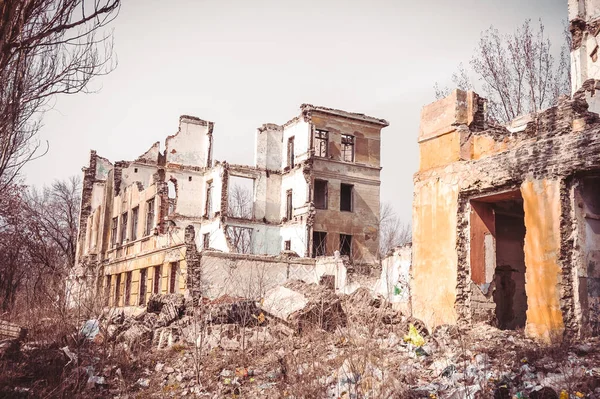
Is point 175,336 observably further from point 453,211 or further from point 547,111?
point 547,111

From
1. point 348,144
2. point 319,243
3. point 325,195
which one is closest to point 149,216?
point 319,243

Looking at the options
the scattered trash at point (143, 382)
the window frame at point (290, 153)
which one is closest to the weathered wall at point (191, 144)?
the window frame at point (290, 153)

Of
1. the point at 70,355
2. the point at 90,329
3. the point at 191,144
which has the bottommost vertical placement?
the point at 70,355

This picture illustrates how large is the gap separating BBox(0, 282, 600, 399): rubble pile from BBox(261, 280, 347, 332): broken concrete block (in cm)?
3

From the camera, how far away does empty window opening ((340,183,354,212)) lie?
32.6m

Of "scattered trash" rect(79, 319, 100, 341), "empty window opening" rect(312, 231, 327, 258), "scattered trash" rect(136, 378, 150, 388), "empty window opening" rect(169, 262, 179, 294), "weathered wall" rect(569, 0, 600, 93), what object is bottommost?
"scattered trash" rect(136, 378, 150, 388)

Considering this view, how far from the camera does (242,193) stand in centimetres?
5575

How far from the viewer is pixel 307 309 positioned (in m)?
12.6

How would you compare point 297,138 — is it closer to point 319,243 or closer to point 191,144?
point 319,243

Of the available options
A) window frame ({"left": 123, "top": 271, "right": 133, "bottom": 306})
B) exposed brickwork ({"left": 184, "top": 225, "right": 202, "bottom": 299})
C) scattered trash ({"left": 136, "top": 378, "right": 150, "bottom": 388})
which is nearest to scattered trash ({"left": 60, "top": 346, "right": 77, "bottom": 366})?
scattered trash ({"left": 136, "top": 378, "right": 150, "bottom": 388})

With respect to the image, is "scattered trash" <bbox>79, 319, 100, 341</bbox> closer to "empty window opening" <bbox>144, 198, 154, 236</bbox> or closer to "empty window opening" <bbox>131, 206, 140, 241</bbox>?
"empty window opening" <bbox>144, 198, 154, 236</bbox>

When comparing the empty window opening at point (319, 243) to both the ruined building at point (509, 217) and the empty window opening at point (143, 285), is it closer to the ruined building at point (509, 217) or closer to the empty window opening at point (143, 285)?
the empty window opening at point (143, 285)

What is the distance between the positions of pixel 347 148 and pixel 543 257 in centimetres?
2366

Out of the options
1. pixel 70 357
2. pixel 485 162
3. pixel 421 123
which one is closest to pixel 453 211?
pixel 485 162
